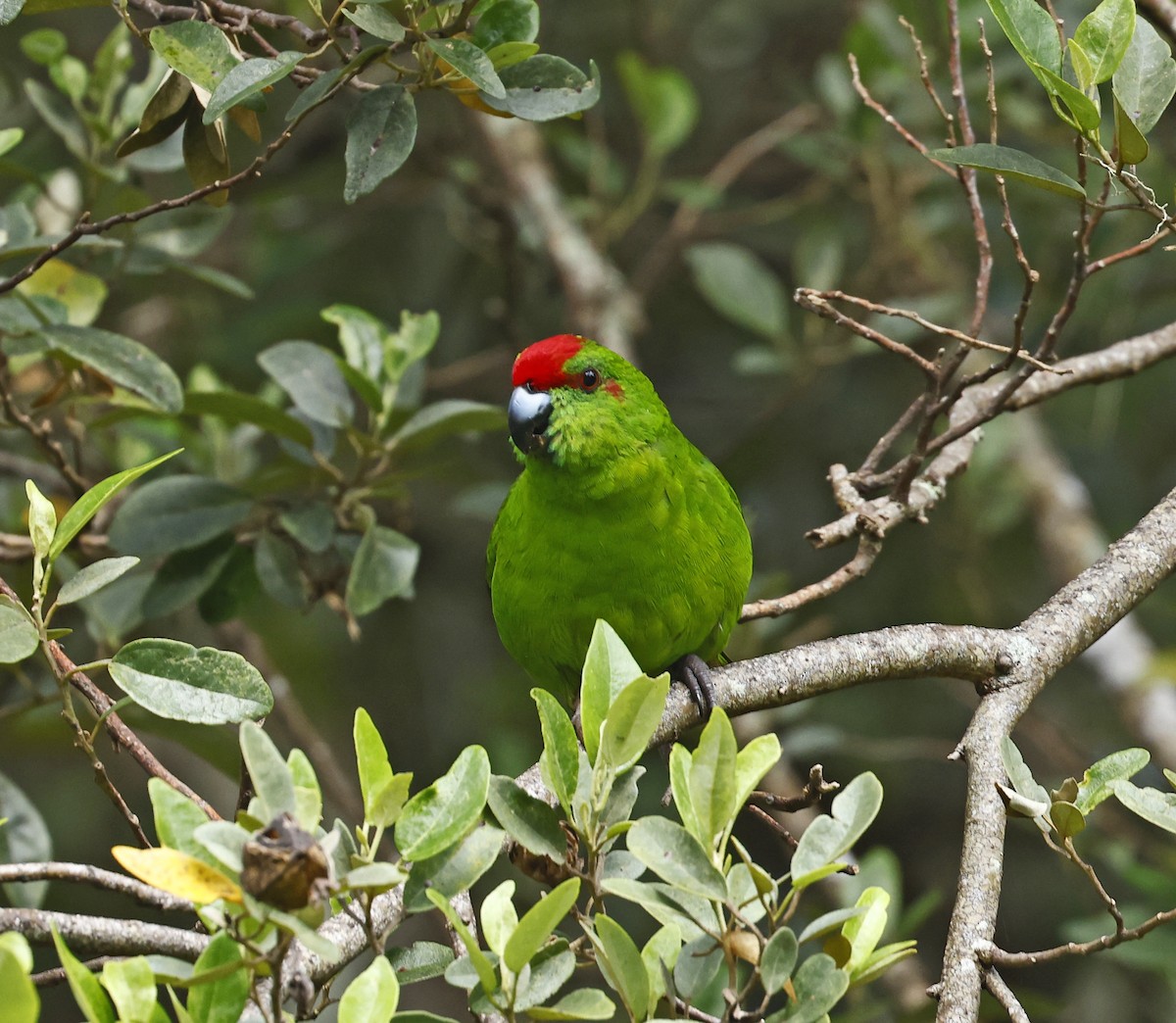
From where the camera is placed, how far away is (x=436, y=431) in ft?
8.79

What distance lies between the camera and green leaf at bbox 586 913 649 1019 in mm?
1211

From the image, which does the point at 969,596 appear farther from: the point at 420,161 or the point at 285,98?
the point at 285,98

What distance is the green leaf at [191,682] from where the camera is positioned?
143cm

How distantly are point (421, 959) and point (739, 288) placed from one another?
2953 millimetres

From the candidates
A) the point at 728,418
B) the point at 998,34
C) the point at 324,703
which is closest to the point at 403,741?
the point at 324,703

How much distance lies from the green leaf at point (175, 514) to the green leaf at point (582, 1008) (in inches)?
62.2

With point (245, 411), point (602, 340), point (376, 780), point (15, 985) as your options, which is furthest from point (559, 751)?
point (602, 340)

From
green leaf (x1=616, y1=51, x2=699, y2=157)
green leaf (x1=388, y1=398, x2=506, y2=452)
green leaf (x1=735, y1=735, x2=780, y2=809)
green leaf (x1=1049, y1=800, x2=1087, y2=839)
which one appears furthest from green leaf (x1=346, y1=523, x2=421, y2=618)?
green leaf (x1=616, y1=51, x2=699, y2=157)

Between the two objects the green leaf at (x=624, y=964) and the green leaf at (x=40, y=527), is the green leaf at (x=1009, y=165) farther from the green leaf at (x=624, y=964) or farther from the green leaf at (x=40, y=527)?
the green leaf at (x=40, y=527)

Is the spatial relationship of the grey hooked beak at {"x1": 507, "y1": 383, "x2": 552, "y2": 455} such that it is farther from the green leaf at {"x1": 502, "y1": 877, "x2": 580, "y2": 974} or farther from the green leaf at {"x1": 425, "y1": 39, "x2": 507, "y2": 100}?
the green leaf at {"x1": 502, "y1": 877, "x2": 580, "y2": 974}

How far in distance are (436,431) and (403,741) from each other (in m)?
2.83

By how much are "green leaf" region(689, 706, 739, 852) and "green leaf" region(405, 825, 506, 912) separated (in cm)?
21

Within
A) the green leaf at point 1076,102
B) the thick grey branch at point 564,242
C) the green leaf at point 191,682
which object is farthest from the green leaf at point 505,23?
the thick grey branch at point 564,242

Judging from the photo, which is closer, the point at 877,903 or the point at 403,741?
the point at 877,903
